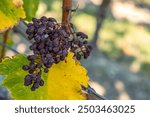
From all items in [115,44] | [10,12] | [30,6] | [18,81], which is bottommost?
[18,81]

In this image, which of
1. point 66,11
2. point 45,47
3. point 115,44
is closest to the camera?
point 45,47

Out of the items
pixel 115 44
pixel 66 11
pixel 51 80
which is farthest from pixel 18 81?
pixel 115 44

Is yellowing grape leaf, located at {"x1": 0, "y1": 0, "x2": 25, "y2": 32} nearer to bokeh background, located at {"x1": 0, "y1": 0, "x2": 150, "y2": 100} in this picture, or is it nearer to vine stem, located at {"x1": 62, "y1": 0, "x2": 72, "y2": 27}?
vine stem, located at {"x1": 62, "y1": 0, "x2": 72, "y2": 27}

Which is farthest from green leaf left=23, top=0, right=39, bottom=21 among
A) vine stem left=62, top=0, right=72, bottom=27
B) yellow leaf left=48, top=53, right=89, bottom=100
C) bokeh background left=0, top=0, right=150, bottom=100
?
bokeh background left=0, top=0, right=150, bottom=100

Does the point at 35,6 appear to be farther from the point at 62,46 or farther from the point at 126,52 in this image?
the point at 126,52

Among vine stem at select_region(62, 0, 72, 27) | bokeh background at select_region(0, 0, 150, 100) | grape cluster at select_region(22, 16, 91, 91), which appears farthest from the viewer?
bokeh background at select_region(0, 0, 150, 100)

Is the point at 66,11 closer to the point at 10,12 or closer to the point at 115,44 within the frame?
the point at 10,12

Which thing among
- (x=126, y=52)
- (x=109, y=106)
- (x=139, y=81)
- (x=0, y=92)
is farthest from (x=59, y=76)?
(x=126, y=52)

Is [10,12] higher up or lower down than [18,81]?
higher up
